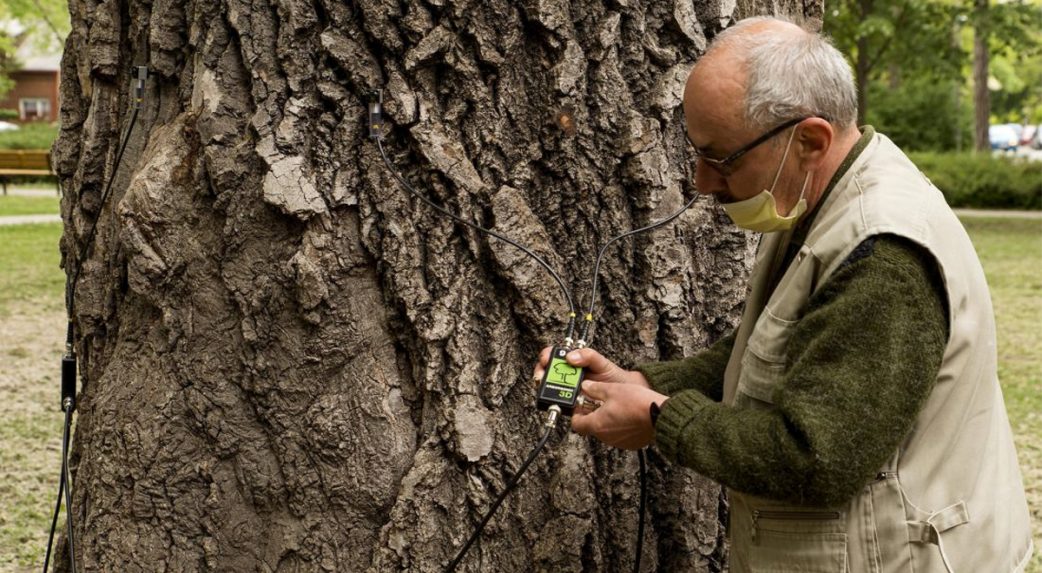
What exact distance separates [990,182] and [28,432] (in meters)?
19.8

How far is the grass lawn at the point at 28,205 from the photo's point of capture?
1989 centimetres

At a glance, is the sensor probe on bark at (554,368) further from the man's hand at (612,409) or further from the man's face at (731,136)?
the man's face at (731,136)

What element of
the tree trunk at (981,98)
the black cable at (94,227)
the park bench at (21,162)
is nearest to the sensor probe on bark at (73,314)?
the black cable at (94,227)

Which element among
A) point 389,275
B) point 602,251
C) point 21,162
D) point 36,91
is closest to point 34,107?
point 36,91

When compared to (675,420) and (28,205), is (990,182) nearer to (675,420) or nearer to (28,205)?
(28,205)

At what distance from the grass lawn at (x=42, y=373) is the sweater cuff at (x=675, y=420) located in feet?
11.9

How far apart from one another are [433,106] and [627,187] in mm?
514

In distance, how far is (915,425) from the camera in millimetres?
2068

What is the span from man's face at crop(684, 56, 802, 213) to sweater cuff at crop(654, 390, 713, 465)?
0.42 meters

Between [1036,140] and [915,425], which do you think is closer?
[915,425]

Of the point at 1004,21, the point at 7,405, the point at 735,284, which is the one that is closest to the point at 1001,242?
the point at 1004,21

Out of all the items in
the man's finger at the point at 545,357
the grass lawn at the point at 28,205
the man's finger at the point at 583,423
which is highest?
the man's finger at the point at 545,357

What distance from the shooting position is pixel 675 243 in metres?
2.81

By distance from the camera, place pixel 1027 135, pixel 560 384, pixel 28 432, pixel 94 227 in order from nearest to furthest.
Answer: pixel 560 384 < pixel 94 227 < pixel 28 432 < pixel 1027 135
